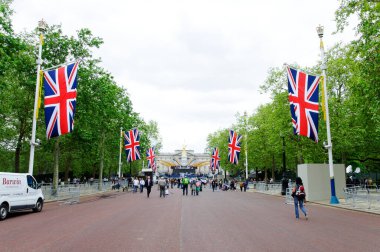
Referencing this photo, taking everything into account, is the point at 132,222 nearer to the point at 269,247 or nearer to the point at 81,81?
the point at 269,247

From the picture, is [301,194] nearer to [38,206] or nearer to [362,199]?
[362,199]

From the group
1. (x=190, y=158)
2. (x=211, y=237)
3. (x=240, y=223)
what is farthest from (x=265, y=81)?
(x=190, y=158)

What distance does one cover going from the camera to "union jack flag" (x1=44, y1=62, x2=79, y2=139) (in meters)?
20.5

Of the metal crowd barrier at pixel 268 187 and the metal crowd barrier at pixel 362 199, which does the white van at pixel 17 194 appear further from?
the metal crowd barrier at pixel 268 187

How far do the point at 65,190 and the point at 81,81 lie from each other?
39.4 ft

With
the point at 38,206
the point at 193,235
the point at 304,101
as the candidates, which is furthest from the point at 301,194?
the point at 38,206

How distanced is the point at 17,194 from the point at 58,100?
20.7 ft

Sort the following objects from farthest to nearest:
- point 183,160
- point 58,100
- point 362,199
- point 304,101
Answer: point 183,160 < point 304,101 < point 58,100 < point 362,199

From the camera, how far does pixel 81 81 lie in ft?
101

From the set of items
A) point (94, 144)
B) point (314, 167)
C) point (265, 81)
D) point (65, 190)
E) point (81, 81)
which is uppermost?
point (265, 81)

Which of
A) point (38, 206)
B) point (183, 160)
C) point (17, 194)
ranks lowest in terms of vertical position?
point (38, 206)

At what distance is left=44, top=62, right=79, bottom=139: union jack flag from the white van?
3.58m

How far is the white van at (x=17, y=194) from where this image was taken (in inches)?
603

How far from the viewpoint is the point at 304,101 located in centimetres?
2088
